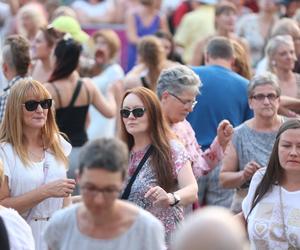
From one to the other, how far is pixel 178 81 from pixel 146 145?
102cm

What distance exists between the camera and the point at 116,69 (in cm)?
1468

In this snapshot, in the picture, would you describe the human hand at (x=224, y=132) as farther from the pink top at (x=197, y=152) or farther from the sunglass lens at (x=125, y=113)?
the sunglass lens at (x=125, y=113)

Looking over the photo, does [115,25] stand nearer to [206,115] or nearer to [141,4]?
[141,4]

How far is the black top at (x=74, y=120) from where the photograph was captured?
1120cm

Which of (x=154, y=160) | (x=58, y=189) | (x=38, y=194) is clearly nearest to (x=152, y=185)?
(x=154, y=160)

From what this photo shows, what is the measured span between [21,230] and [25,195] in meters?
1.08

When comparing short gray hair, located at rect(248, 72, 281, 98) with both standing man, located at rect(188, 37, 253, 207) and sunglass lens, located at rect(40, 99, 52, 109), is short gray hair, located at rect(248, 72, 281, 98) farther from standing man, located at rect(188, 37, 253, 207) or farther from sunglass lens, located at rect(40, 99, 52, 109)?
sunglass lens, located at rect(40, 99, 52, 109)

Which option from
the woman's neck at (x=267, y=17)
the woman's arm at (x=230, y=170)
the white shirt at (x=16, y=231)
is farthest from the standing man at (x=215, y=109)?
the woman's neck at (x=267, y=17)

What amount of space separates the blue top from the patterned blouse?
2200mm

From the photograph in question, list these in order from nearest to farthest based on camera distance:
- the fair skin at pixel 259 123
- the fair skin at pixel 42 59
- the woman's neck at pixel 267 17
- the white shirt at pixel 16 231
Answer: the white shirt at pixel 16 231
the fair skin at pixel 259 123
the fair skin at pixel 42 59
the woman's neck at pixel 267 17

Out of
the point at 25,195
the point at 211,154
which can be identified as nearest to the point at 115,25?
the point at 211,154

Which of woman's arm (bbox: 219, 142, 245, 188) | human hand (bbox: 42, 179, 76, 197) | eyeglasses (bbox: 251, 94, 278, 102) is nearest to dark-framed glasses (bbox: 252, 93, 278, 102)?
eyeglasses (bbox: 251, 94, 278, 102)

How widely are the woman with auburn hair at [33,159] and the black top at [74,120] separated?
2.44 m

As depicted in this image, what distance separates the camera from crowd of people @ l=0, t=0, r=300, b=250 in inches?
251
